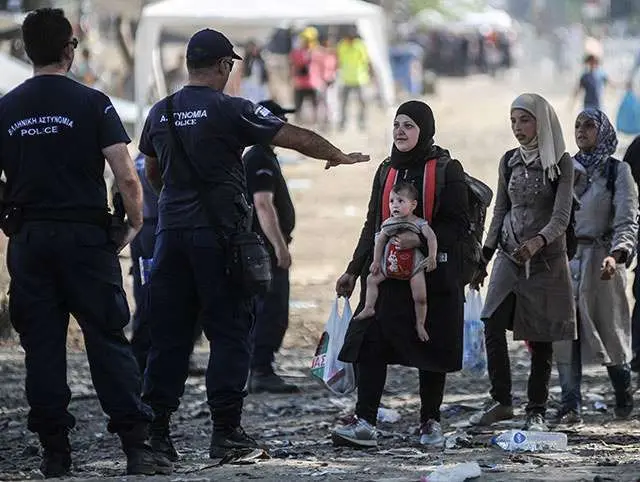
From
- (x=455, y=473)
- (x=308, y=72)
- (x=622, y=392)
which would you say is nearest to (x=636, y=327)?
(x=622, y=392)

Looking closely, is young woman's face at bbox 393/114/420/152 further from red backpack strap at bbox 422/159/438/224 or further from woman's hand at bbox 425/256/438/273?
woman's hand at bbox 425/256/438/273

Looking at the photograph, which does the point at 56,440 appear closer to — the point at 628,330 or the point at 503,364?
the point at 503,364

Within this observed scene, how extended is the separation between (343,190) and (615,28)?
50651mm

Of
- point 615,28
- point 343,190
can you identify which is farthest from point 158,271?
point 615,28

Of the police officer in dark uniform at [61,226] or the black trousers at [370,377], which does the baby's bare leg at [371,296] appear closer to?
the black trousers at [370,377]

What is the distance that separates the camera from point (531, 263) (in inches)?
341

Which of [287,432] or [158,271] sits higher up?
[158,271]

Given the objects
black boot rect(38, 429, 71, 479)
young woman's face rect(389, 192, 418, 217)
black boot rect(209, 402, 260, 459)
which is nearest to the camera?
black boot rect(38, 429, 71, 479)

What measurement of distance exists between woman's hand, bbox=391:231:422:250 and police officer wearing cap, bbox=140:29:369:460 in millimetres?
655

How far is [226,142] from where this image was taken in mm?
7297

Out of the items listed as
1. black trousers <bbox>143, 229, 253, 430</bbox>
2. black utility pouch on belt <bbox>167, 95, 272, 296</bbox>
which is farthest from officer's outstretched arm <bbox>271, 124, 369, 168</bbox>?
black trousers <bbox>143, 229, 253, 430</bbox>

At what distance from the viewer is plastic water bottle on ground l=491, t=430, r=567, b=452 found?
8039mm

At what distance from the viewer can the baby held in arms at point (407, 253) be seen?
7.84 metres

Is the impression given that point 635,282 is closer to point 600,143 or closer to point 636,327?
point 636,327
